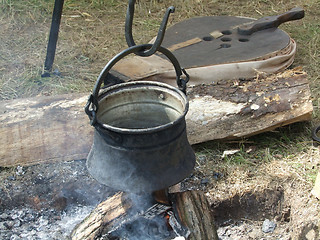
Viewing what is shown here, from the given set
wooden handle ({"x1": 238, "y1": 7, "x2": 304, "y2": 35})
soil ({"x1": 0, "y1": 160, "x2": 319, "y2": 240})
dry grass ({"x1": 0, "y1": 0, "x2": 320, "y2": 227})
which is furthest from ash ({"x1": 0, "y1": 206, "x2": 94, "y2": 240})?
wooden handle ({"x1": 238, "y1": 7, "x2": 304, "y2": 35})

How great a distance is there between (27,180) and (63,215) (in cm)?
41

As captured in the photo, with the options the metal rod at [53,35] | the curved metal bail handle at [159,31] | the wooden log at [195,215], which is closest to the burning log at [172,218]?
the wooden log at [195,215]

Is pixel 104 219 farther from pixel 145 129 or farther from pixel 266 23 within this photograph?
pixel 266 23

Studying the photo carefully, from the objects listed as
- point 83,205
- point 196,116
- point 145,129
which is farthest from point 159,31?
point 83,205

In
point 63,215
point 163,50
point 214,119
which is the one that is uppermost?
point 163,50

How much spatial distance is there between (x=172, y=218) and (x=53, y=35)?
2783 mm

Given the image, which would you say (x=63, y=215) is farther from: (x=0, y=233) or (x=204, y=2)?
(x=204, y=2)

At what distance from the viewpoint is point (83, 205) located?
2.91m

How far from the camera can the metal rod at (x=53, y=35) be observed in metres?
4.20

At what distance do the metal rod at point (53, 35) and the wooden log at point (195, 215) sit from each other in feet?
8.66

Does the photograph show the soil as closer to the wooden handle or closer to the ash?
the ash

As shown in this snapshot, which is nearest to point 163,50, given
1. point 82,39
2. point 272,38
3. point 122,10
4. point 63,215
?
point 63,215

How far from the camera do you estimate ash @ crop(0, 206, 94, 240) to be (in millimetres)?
2646

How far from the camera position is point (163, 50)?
2100 millimetres
